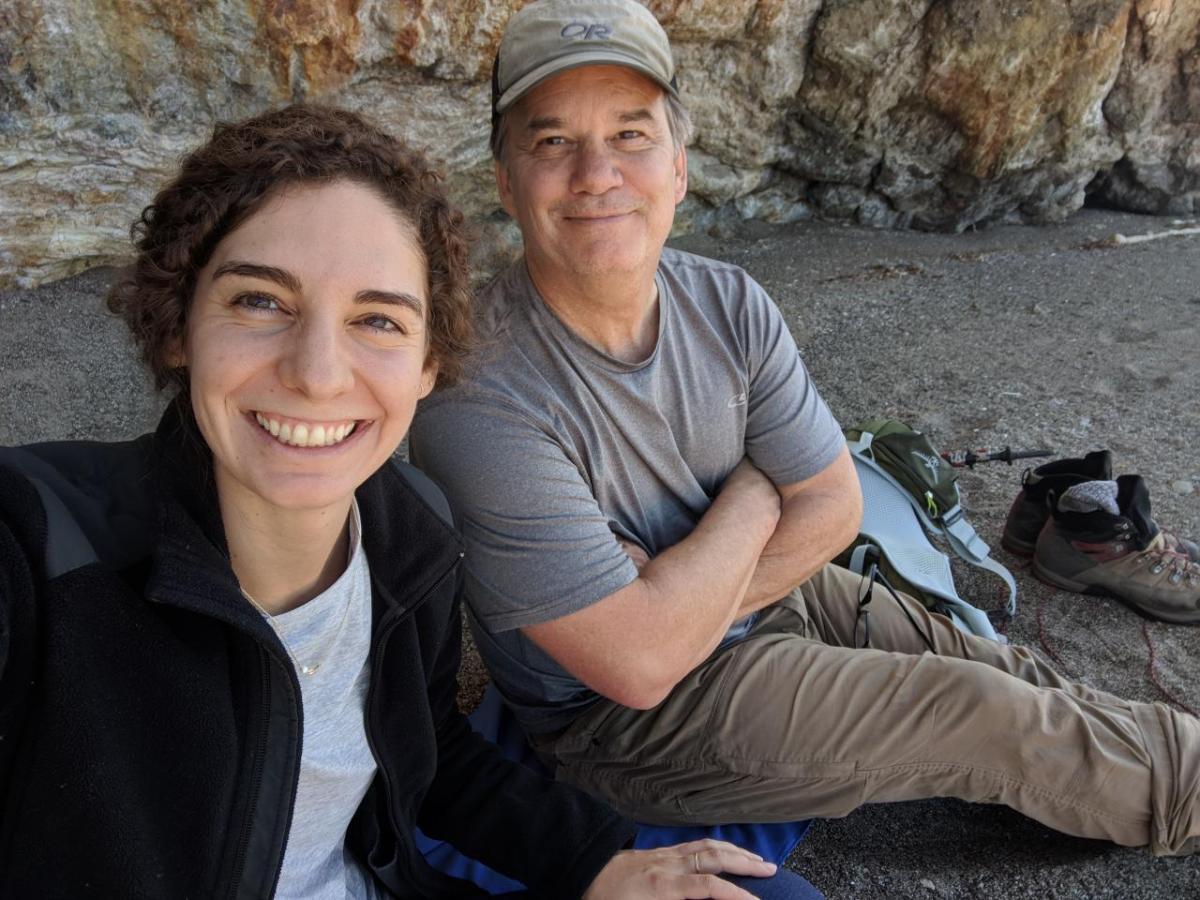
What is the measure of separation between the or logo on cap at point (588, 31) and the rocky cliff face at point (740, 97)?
3514mm

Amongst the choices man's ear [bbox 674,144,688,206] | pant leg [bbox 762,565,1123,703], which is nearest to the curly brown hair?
man's ear [bbox 674,144,688,206]

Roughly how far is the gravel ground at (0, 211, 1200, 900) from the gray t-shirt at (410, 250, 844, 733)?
1.00m

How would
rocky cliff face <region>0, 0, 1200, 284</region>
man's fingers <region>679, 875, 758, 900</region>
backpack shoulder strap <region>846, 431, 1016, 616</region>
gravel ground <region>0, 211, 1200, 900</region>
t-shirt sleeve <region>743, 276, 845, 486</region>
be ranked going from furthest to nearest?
rocky cliff face <region>0, 0, 1200, 284</region>
backpack shoulder strap <region>846, 431, 1016, 616</region>
gravel ground <region>0, 211, 1200, 900</region>
t-shirt sleeve <region>743, 276, 845, 486</region>
man's fingers <region>679, 875, 758, 900</region>

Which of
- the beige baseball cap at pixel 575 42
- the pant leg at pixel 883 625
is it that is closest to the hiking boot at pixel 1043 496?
the pant leg at pixel 883 625

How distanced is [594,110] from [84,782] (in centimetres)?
166

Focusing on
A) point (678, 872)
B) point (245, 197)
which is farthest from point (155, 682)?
point (678, 872)

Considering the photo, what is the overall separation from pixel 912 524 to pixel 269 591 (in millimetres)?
2425

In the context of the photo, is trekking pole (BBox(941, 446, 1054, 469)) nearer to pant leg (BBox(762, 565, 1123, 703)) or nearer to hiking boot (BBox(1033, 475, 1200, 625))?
hiking boot (BBox(1033, 475, 1200, 625))

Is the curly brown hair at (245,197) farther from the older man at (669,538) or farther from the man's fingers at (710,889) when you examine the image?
the man's fingers at (710,889)

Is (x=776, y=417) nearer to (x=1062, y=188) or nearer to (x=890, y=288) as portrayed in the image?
(x=890, y=288)

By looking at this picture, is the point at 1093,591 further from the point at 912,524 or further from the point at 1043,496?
the point at 912,524

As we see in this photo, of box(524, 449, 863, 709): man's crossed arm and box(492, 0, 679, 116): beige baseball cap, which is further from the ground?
box(492, 0, 679, 116): beige baseball cap

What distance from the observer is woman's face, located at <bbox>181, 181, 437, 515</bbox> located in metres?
1.49

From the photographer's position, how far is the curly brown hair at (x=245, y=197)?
1.56 metres
